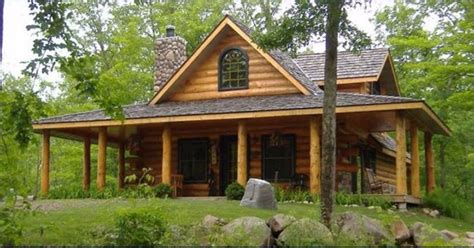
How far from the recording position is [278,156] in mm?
20109

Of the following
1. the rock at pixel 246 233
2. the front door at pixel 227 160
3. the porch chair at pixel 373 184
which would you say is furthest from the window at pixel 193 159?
the rock at pixel 246 233

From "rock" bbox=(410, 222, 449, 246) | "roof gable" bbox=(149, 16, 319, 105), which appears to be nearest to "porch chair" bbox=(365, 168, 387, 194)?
"roof gable" bbox=(149, 16, 319, 105)

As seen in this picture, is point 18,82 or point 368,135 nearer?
point 368,135

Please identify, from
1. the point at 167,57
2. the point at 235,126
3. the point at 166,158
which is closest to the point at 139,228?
the point at 166,158

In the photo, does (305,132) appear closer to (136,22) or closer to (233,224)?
(233,224)

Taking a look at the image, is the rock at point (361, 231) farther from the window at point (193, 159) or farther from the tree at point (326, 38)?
the window at point (193, 159)

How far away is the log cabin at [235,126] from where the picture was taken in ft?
62.2

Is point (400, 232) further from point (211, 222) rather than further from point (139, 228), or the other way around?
point (139, 228)

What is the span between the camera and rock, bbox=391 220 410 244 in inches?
397

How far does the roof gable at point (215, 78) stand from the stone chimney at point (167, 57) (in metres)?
2.62

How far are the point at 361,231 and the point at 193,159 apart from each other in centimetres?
1192

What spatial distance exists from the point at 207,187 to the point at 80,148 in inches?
485

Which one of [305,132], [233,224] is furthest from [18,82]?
[233,224]

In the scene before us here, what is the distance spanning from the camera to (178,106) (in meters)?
20.5
